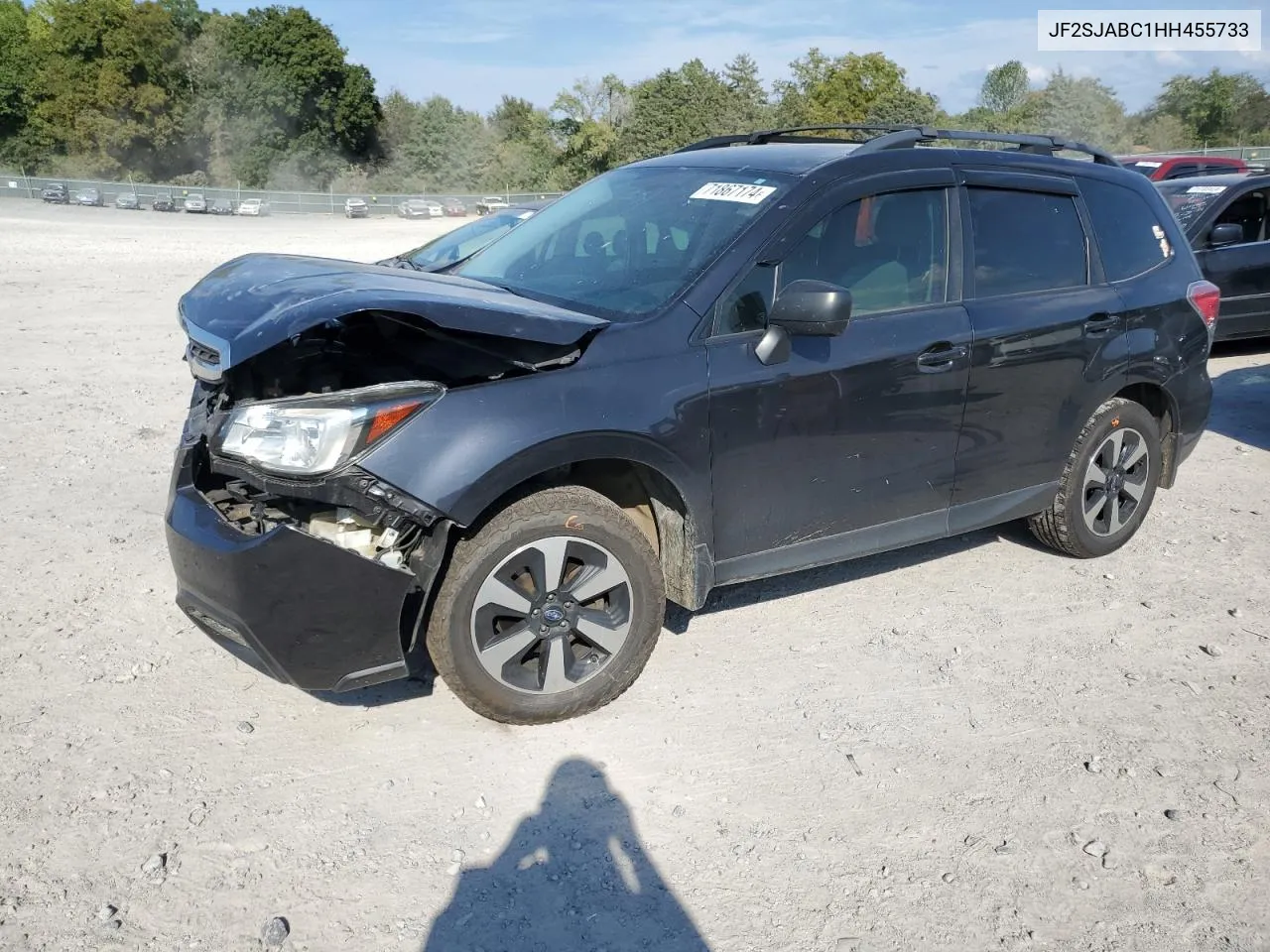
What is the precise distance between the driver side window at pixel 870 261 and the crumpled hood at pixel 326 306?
590 millimetres

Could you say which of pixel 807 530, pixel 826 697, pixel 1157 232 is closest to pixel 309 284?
pixel 807 530

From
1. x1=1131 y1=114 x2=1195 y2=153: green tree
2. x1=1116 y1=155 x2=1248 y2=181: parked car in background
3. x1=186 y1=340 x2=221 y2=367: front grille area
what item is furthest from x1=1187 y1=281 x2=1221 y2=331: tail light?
x1=1131 y1=114 x2=1195 y2=153: green tree

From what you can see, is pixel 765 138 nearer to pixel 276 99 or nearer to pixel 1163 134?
pixel 1163 134

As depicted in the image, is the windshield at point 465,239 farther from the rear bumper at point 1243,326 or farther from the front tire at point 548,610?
the rear bumper at point 1243,326

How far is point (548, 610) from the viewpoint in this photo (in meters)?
3.55

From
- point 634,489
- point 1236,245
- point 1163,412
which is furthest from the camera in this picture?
point 1236,245

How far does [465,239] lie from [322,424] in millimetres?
7225

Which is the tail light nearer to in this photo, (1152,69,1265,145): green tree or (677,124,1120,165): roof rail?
(677,124,1120,165): roof rail

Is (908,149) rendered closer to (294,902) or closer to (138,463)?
(294,902)

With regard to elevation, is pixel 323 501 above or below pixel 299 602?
above

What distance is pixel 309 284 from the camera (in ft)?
11.5

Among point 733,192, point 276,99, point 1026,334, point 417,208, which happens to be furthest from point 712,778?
point 276,99

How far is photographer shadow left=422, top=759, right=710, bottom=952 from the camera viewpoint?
2703 millimetres

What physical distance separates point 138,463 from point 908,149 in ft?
16.0
